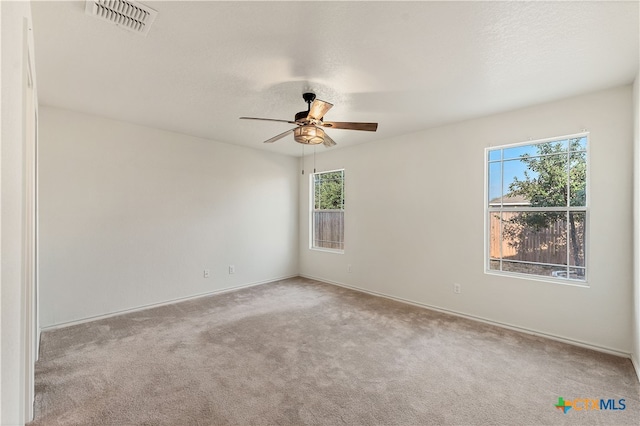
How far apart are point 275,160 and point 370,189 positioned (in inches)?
80.7

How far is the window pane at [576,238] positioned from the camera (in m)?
3.02

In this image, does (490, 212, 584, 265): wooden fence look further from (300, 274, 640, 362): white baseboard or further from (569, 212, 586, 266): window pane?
(300, 274, 640, 362): white baseboard

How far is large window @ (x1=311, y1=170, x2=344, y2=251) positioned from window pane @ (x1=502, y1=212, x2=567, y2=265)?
2692 mm

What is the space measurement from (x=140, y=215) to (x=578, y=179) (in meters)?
5.38

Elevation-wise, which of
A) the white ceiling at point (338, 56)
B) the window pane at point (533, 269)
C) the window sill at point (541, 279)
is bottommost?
the window sill at point (541, 279)

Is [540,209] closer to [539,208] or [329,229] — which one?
[539,208]

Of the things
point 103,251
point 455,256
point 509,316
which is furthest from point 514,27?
point 103,251

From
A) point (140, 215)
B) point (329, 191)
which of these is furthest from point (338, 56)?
point (329, 191)

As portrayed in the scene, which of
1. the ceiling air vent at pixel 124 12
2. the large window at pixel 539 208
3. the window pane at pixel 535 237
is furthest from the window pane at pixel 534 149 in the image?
the ceiling air vent at pixel 124 12

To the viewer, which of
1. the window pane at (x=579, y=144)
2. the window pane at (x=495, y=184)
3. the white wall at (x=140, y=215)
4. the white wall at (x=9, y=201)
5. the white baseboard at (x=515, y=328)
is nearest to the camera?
the white wall at (x=9, y=201)

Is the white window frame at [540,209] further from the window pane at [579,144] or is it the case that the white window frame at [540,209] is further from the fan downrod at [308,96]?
the fan downrod at [308,96]

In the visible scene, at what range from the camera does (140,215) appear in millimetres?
3969

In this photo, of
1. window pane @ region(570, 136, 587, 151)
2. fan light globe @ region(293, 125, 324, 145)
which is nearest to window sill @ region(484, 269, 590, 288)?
window pane @ region(570, 136, 587, 151)

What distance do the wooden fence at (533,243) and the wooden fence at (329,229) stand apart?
2559mm
